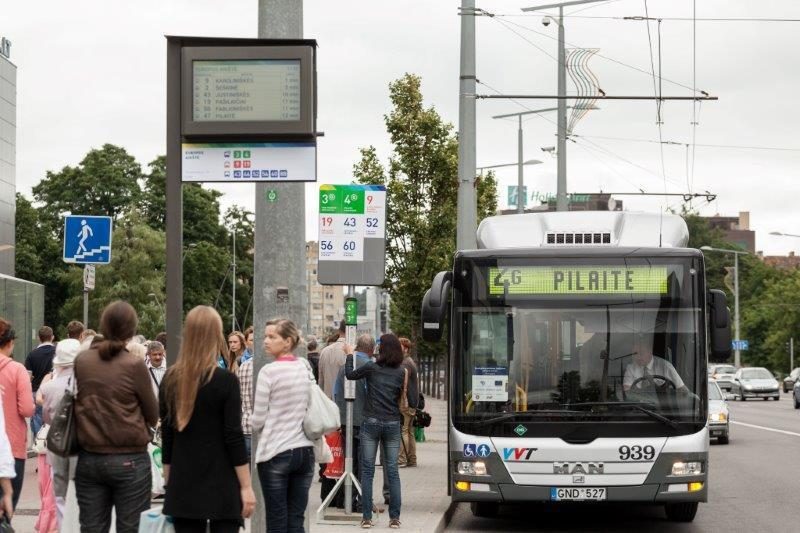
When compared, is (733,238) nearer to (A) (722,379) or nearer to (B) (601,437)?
(A) (722,379)

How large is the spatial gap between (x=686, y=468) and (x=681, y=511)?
1678 millimetres

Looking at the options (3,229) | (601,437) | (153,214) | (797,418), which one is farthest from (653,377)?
(153,214)

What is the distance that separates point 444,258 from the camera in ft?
105

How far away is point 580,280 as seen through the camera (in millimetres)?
13664

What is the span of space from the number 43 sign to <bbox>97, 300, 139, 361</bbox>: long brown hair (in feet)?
22.4

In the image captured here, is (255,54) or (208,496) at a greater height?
(255,54)

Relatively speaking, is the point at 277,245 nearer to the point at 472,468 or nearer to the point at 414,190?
the point at 472,468

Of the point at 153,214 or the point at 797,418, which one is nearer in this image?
the point at 797,418

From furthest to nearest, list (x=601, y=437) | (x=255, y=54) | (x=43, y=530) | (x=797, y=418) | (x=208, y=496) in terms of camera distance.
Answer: (x=797, y=418), (x=601, y=437), (x=43, y=530), (x=255, y=54), (x=208, y=496)

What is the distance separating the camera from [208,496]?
23.3ft

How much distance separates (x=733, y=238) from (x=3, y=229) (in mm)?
129763

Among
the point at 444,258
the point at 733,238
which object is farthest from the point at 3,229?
the point at 733,238

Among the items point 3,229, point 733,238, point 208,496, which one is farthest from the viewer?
point 733,238

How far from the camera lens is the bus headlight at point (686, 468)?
13242mm
